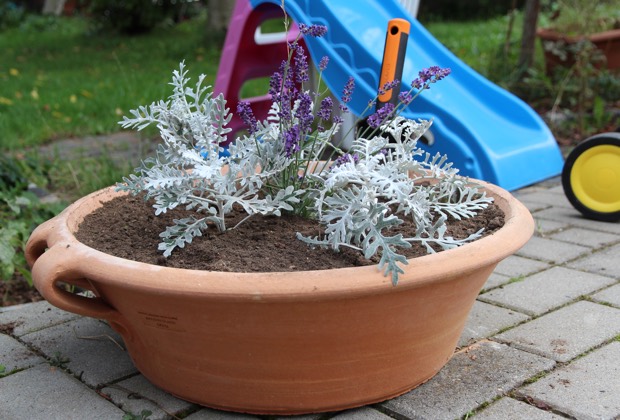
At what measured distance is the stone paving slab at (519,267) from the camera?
94.0 inches

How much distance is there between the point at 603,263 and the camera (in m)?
2.44

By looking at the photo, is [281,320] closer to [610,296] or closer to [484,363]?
[484,363]

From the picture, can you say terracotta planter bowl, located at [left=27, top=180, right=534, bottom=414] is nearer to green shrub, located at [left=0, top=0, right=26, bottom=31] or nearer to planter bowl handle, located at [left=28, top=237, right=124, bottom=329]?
planter bowl handle, located at [left=28, top=237, right=124, bottom=329]

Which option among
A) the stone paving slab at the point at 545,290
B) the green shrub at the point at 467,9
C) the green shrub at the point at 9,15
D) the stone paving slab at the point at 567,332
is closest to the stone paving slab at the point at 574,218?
the stone paving slab at the point at 545,290

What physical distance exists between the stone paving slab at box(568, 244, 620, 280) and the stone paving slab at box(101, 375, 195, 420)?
57.0 inches

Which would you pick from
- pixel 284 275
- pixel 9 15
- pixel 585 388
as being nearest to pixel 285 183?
pixel 284 275

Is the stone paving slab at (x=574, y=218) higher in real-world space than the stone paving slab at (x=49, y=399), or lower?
higher

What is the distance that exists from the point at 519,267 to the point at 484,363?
0.76m

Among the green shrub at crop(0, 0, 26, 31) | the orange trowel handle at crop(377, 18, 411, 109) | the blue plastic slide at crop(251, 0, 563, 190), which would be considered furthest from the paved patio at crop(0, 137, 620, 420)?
the green shrub at crop(0, 0, 26, 31)

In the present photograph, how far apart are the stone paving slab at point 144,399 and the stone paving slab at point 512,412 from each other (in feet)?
2.10

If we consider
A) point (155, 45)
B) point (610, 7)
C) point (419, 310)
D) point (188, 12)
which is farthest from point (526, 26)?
point (188, 12)

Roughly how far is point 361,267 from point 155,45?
27.5 feet

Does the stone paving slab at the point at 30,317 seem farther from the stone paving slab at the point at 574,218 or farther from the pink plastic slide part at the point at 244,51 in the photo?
the stone paving slab at the point at 574,218

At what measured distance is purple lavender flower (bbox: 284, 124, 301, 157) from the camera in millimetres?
1618
